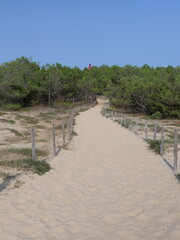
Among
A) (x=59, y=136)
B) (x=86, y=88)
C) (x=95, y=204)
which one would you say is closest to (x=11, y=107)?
(x=86, y=88)

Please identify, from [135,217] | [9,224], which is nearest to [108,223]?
[135,217]

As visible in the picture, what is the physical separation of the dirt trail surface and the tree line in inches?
1107

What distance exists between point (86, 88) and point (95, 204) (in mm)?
73579

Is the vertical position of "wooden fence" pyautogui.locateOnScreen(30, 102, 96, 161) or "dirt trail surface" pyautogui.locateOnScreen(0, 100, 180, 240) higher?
"wooden fence" pyautogui.locateOnScreen(30, 102, 96, 161)

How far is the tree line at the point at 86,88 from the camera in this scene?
3866 centimetres

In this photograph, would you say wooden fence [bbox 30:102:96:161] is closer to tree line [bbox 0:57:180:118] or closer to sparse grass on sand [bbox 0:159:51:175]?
sparse grass on sand [bbox 0:159:51:175]

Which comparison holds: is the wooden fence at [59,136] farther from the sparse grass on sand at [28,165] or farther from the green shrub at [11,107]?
the green shrub at [11,107]

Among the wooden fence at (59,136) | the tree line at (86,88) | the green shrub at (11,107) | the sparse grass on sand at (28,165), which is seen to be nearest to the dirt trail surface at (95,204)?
the sparse grass on sand at (28,165)

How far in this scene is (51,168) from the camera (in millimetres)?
9891

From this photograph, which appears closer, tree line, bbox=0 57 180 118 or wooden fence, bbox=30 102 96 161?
wooden fence, bbox=30 102 96 161

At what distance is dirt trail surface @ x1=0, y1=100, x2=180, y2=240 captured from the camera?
5000 mm

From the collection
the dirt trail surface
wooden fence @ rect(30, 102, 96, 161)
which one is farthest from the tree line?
the dirt trail surface

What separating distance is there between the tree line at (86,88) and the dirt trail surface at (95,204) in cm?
2813

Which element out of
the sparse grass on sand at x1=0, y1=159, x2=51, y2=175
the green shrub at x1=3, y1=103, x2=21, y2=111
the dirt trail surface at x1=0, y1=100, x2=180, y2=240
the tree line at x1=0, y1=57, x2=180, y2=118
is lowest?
the dirt trail surface at x1=0, y1=100, x2=180, y2=240
